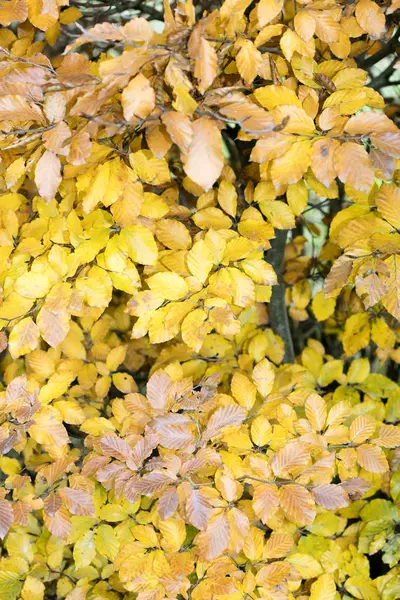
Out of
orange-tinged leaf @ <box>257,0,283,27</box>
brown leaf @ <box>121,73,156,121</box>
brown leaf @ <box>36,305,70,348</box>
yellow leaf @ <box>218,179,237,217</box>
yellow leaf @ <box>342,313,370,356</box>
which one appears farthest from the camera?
yellow leaf @ <box>342,313,370,356</box>

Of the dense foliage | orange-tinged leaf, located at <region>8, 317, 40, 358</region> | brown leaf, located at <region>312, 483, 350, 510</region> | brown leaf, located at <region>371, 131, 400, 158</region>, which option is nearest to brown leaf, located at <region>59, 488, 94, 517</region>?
the dense foliage

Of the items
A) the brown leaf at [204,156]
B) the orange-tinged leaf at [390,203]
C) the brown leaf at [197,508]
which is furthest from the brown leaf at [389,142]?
the brown leaf at [197,508]

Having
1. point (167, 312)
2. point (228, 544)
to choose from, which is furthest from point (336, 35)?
point (228, 544)

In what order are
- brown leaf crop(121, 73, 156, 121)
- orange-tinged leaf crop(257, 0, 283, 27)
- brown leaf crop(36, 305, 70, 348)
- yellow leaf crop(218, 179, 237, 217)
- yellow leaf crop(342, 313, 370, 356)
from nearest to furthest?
brown leaf crop(121, 73, 156, 121) < orange-tinged leaf crop(257, 0, 283, 27) < brown leaf crop(36, 305, 70, 348) < yellow leaf crop(218, 179, 237, 217) < yellow leaf crop(342, 313, 370, 356)

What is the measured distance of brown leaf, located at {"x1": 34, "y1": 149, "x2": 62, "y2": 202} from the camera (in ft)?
2.59

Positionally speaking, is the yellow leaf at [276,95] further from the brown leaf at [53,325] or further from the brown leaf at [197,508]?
the brown leaf at [197,508]

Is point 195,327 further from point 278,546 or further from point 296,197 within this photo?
point 278,546

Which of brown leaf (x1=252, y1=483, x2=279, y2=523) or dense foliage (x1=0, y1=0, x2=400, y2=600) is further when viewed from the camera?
brown leaf (x1=252, y1=483, x2=279, y2=523)

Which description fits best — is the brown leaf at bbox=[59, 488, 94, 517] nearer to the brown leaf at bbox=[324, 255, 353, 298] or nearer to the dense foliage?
the dense foliage

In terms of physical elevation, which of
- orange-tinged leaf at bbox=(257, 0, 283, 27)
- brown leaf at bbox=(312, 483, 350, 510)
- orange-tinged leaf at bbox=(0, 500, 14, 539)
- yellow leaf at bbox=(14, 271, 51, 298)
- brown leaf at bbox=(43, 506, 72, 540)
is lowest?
brown leaf at bbox=(43, 506, 72, 540)

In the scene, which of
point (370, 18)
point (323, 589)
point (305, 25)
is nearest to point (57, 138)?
point (305, 25)

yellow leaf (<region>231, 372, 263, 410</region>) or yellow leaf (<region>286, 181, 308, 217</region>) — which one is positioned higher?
yellow leaf (<region>286, 181, 308, 217</region>)

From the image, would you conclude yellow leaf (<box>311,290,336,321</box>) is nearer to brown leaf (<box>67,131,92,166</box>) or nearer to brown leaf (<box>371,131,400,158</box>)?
brown leaf (<box>371,131,400,158</box>)

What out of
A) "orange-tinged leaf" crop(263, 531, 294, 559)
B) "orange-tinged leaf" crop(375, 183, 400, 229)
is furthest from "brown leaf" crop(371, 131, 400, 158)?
"orange-tinged leaf" crop(263, 531, 294, 559)
